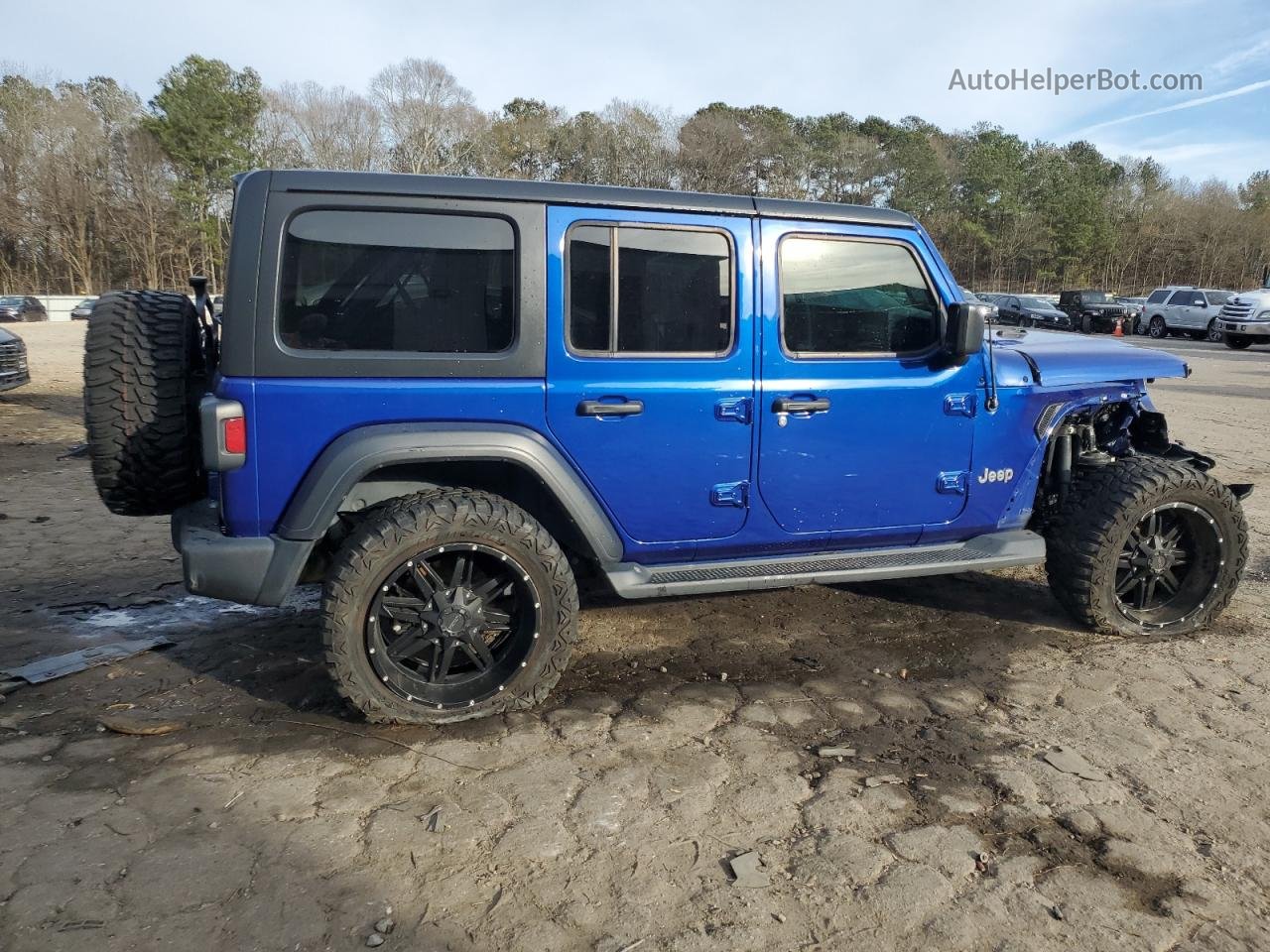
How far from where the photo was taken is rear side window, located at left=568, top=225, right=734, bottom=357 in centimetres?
335

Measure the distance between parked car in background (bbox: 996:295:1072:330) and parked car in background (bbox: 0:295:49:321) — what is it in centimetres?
3654

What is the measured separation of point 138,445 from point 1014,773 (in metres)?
3.26

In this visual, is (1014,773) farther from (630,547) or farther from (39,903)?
(39,903)

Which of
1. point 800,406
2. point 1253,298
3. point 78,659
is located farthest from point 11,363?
point 1253,298

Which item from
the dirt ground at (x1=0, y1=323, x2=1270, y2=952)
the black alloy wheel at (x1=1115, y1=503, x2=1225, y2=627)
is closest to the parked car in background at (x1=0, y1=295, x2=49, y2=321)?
the dirt ground at (x1=0, y1=323, x2=1270, y2=952)

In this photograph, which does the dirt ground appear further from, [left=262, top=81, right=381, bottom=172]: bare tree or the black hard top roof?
[left=262, top=81, right=381, bottom=172]: bare tree

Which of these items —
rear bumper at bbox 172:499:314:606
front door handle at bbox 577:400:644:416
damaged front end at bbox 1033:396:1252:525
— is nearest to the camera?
rear bumper at bbox 172:499:314:606

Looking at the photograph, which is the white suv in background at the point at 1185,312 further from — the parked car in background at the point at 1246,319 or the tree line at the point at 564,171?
the tree line at the point at 564,171

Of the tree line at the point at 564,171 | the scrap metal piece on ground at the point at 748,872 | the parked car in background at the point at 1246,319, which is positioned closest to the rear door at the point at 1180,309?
the parked car in background at the point at 1246,319

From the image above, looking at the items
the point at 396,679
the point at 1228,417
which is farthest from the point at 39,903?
the point at 1228,417

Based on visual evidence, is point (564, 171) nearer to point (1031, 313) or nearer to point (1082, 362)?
point (1031, 313)

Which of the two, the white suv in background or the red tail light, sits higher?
the white suv in background

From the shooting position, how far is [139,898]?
7.50 feet

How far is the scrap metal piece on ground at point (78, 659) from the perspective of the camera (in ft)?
11.8
